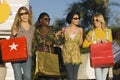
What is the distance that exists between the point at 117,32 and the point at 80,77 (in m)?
14.7

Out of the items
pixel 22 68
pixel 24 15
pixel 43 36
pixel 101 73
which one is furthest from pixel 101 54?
pixel 24 15

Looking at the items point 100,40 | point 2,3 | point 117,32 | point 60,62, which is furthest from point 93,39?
point 117,32

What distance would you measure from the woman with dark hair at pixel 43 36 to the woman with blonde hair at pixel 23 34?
26 cm

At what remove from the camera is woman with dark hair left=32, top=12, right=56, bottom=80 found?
25.2ft

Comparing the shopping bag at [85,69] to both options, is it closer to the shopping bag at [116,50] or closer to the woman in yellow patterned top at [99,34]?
the woman in yellow patterned top at [99,34]

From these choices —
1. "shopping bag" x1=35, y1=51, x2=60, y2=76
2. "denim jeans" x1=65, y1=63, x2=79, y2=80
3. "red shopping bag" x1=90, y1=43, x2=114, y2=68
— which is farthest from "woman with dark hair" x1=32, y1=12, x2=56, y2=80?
"red shopping bag" x1=90, y1=43, x2=114, y2=68

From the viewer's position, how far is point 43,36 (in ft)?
25.3

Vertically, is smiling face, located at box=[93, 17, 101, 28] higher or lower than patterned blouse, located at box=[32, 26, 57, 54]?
higher

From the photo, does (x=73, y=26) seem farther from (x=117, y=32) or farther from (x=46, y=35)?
(x=117, y=32)

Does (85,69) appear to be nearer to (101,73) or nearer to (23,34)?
(101,73)

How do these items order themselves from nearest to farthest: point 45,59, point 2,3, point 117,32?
point 45,59
point 2,3
point 117,32

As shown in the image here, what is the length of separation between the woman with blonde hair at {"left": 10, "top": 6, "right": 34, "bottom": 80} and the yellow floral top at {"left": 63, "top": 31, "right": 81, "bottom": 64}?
26.6 inches

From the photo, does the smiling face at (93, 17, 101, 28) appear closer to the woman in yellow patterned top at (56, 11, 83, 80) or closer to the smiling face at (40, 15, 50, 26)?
the woman in yellow patterned top at (56, 11, 83, 80)

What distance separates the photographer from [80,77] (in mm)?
8039
